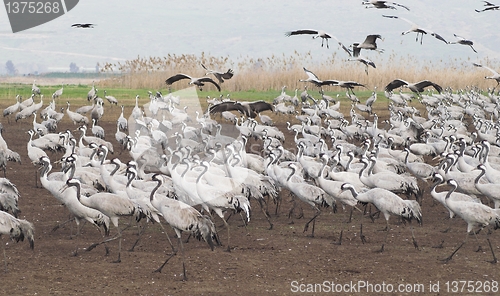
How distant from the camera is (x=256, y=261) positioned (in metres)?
8.64

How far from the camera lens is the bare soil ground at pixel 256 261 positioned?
766 cm

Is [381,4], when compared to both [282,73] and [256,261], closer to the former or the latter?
[256,261]

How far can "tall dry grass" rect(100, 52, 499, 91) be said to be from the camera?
1337 inches

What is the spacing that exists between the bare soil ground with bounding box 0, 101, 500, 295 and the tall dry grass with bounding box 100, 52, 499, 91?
23.3 meters

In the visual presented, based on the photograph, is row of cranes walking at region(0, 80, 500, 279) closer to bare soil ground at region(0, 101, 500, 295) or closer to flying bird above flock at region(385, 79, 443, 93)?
bare soil ground at region(0, 101, 500, 295)

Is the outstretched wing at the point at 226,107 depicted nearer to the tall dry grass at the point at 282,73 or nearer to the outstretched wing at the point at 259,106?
the outstretched wing at the point at 259,106

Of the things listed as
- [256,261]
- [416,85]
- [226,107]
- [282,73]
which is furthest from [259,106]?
[282,73]

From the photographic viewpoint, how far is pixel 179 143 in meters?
15.7

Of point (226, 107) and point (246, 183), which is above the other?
point (246, 183)

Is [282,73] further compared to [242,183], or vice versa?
[282,73]


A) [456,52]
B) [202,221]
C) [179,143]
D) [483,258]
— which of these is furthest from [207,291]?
[456,52]

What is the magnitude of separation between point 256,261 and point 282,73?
86.5 feet

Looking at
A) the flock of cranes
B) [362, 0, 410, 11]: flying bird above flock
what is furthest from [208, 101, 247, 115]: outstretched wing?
[362, 0, 410, 11]: flying bird above flock

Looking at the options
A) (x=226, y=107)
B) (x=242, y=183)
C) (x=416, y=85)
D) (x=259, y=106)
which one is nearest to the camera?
(x=242, y=183)
